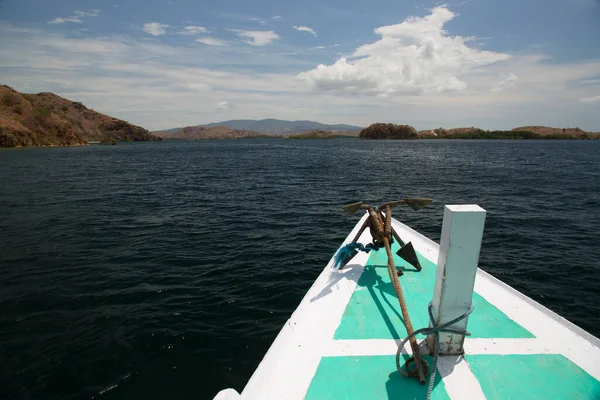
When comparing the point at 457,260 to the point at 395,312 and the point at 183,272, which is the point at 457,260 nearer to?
the point at 395,312

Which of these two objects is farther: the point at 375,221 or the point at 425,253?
the point at 425,253

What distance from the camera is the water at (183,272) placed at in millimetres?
6754

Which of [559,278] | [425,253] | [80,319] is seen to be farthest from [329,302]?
[559,278]

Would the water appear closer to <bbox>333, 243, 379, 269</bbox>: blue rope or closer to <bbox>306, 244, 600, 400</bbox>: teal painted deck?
<bbox>333, 243, 379, 269</bbox>: blue rope

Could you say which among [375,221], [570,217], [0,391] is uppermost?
[375,221]

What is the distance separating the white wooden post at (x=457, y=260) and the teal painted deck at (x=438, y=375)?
765 millimetres

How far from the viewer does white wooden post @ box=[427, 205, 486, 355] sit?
326 centimetres

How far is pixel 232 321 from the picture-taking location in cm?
834

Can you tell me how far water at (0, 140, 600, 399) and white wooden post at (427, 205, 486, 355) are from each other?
4.89 metres

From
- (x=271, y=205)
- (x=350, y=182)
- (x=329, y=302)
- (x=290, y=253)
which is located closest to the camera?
(x=329, y=302)

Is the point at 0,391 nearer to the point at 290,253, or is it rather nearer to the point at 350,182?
the point at 290,253

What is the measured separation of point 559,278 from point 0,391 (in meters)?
17.1

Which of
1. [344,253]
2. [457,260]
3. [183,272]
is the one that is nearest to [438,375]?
[457,260]

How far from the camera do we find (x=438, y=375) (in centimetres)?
371
